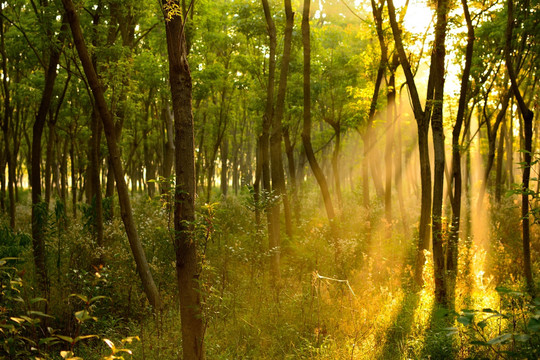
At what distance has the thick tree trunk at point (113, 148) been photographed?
7715 mm

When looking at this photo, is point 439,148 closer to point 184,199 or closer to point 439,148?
point 439,148

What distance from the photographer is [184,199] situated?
213 inches

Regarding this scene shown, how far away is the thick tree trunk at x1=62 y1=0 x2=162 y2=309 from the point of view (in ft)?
25.3

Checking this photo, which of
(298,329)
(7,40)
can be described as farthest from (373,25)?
(7,40)

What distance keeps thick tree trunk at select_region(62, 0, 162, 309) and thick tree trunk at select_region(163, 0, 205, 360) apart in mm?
3136

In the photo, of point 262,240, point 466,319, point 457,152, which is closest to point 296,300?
point 262,240

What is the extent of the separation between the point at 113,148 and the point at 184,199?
3.87m

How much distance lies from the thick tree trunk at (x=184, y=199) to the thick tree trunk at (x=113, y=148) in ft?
10.3

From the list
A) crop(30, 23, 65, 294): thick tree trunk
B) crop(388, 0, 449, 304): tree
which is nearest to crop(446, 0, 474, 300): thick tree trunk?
crop(388, 0, 449, 304): tree

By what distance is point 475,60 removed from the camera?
51.7ft

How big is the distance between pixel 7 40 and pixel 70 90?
8.83 ft

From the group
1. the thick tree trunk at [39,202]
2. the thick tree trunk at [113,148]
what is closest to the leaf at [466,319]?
the thick tree trunk at [113,148]

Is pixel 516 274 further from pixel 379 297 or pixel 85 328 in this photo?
pixel 85 328

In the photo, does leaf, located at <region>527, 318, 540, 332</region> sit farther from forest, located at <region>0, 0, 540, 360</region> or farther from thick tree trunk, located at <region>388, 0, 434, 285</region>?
thick tree trunk, located at <region>388, 0, 434, 285</region>
